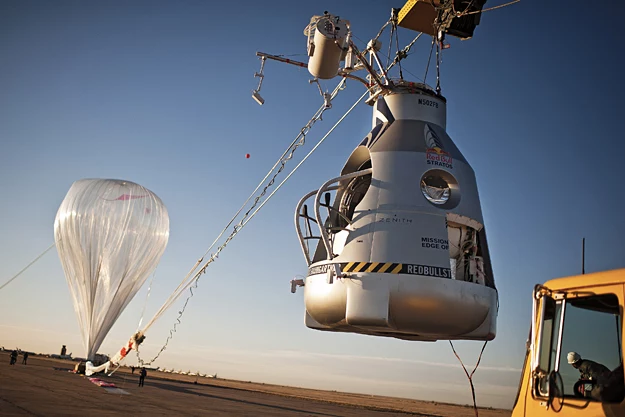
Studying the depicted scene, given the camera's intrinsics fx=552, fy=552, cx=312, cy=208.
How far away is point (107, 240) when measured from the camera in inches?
1124

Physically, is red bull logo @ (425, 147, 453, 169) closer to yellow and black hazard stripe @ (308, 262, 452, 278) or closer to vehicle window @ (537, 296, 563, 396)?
yellow and black hazard stripe @ (308, 262, 452, 278)

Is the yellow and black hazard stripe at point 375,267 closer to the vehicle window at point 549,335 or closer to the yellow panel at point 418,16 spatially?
the vehicle window at point 549,335

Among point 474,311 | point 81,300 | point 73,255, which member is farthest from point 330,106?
point 81,300

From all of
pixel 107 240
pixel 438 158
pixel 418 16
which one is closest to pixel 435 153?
pixel 438 158

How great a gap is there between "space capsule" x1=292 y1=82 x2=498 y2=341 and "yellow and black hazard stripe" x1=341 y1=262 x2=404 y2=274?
2cm

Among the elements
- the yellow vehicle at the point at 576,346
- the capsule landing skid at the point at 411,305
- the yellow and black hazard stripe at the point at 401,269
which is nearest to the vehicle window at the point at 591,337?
the yellow vehicle at the point at 576,346

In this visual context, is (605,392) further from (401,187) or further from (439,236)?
(401,187)

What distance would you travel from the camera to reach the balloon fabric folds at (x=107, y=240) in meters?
28.2

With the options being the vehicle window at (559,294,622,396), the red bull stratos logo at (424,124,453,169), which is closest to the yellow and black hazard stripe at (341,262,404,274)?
the red bull stratos logo at (424,124,453,169)

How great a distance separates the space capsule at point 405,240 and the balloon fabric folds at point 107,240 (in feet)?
61.2

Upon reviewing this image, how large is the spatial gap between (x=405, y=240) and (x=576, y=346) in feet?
17.1

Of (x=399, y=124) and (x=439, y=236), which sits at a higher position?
(x=399, y=124)

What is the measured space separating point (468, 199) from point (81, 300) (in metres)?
25.0

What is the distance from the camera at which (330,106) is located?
1419 centimetres
